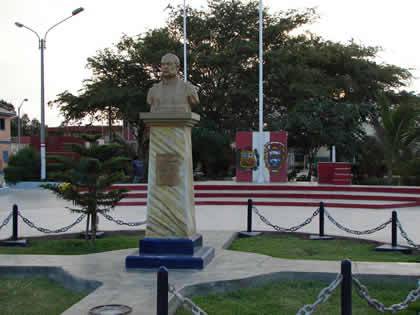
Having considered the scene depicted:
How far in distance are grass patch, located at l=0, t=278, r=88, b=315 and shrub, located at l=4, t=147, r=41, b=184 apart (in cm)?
1945

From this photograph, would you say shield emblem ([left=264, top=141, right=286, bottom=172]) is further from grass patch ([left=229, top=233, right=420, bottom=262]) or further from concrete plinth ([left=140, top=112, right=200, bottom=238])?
concrete plinth ([left=140, top=112, right=200, bottom=238])

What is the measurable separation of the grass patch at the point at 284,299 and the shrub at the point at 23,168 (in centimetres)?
2177

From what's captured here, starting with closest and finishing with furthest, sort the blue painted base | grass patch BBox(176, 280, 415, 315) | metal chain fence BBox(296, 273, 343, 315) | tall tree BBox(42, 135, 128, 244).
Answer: metal chain fence BBox(296, 273, 343, 315)
grass patch BBox(176, 280, 415, 315)
the blue painted base
tall tree BBox(42, 135, 128, 244)

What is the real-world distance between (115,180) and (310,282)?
4.60 meters

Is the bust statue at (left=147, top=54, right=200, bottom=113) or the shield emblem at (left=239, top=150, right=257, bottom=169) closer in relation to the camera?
the bust statue at (left=147, top=54, right=200, bottom=113)

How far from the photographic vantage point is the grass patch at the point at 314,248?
339 inches

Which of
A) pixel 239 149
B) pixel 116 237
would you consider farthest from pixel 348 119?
pixel 116 237

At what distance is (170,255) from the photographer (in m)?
7.49

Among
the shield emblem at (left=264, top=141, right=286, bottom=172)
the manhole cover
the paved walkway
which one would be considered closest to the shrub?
the shield emblem at (left=264, top=141, right=286, bottom=172)

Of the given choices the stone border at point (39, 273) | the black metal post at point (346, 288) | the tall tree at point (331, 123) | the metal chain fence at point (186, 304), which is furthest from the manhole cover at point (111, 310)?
the tall tree at point (331, 123)

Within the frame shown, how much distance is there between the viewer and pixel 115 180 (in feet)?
31.7

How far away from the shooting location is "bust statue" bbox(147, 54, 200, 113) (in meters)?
7.74

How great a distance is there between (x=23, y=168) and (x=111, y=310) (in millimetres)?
22172

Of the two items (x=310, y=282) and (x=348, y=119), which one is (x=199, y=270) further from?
(x=348, y=119)
